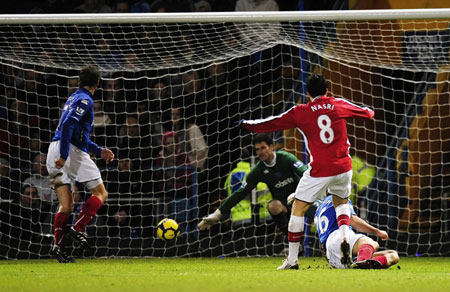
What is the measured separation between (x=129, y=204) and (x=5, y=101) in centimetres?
206

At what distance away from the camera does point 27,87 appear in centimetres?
1030

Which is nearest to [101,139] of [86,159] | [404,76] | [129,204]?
[129,204]

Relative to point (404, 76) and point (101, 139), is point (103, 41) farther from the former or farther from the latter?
point (404, 76)

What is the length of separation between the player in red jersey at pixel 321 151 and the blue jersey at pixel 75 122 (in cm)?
183

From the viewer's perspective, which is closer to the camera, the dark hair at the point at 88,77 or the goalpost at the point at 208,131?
the dark hair at the point at 88,77

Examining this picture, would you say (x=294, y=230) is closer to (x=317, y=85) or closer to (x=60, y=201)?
(x=317, y=85)

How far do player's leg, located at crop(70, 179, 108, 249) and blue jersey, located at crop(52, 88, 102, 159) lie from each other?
0.42 m

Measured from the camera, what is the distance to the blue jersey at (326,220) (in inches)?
265

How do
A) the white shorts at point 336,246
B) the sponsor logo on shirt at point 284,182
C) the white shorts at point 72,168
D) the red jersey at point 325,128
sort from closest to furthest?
the white shorts at point 336,246
the red jersey at point 325,128
the white shorts at point 72,168
the sponsor logo on shirt at point 284,182

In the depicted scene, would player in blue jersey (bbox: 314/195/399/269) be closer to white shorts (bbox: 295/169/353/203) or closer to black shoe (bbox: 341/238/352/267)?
black shoe (bbox: 341/238/352/267)

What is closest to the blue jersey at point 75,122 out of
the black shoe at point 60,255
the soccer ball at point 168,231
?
the black shoe at point 60,255

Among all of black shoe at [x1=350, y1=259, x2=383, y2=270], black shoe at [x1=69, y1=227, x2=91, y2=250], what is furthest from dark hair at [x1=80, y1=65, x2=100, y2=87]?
black shoe at [x1=350, y1=259, x2=383, y2=270]

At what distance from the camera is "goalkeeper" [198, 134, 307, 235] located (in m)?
8.18

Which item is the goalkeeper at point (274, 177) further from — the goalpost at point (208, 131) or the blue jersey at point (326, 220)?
the blue jersey at point (326, 220)
